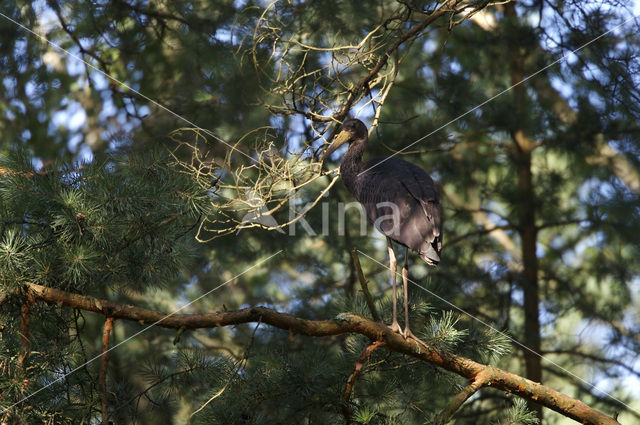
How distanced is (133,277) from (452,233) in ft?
9.91

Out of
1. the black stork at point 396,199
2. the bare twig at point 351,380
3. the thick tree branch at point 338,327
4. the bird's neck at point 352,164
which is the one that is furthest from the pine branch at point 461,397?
the bird's neck at point 352,164

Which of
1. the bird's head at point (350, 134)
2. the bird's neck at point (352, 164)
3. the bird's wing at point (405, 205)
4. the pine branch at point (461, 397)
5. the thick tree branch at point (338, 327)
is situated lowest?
the pine branch at point (461, 397)

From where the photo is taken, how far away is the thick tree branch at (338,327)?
2.24m

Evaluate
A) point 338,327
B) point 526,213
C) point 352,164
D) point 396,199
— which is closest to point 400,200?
point 396,199

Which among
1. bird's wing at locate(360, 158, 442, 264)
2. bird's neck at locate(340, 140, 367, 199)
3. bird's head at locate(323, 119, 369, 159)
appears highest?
bird's head at locate(323, 119, 369, 159)

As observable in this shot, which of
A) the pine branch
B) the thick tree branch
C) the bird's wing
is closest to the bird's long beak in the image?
the bird's wing

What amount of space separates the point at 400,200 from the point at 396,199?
2 centimetres

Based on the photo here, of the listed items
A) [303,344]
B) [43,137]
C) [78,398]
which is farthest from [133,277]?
[43,137]

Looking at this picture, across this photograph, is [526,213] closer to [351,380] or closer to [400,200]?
[400,200]

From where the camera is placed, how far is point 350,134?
370cm

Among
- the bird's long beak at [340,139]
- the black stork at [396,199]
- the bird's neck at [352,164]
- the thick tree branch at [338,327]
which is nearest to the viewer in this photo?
the thick tree branch at [338,327]

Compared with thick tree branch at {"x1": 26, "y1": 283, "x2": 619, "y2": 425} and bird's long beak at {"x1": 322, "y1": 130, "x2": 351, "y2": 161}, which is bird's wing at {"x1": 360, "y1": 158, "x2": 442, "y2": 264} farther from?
thick tree branch at {"x1": 26, "y1": 283, "x2": 619, "y2": 425}

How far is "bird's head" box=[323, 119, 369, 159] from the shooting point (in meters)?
3.61

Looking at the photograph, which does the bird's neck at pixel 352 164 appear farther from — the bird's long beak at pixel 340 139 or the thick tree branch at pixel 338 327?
the thick tree branch at pixel 338 327
